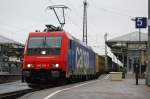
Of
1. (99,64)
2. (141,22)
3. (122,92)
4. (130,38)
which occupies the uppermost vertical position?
(130,38)

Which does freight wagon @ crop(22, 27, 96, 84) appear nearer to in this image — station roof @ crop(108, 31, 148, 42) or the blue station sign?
the blue station sign

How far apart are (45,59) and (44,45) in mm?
1106

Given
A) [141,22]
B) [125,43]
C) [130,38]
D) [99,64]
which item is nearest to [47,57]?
[141,22]

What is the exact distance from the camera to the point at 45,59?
28094 mm

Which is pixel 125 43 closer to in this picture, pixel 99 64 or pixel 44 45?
pixel 99 64

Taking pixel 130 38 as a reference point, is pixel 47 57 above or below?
below

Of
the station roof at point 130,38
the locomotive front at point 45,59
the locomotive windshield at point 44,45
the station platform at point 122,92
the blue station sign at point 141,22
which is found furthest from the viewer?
the station roof at point 130,38

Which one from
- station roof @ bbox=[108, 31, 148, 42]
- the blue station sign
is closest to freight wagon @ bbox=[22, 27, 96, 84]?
the blue station sign

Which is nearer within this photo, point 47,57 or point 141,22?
point 47,57

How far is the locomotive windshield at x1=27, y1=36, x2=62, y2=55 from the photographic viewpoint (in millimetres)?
28531

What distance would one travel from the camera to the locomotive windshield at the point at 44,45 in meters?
28.5

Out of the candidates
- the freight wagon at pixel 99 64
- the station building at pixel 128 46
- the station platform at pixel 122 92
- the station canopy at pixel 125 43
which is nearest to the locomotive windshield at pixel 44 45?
the station platform at pixel 122 92

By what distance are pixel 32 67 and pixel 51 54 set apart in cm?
131

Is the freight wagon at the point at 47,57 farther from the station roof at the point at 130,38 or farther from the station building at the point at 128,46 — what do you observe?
the station roof at the point at 130,38
